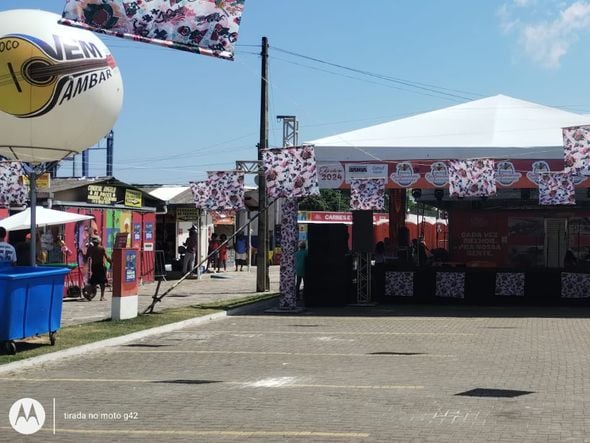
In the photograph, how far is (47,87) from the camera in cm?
1465

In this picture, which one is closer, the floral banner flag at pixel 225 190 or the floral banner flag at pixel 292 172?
the floral banner flag at pixel 292 172

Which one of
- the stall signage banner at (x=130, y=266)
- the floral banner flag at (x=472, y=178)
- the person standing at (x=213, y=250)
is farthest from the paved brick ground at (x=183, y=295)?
the floral banner flag at (x=472, y=178)

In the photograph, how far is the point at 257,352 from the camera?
13.9m

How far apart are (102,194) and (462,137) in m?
12.6

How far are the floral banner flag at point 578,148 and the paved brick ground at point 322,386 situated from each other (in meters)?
3.97

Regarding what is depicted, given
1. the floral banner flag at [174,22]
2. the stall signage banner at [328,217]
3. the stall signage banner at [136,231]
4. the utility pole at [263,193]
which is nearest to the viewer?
the floral banner flag at [174,22]

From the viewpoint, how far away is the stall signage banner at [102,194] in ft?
93.4

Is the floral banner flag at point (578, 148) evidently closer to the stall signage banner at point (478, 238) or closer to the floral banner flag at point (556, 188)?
the floral banner flag at point (556, 188)

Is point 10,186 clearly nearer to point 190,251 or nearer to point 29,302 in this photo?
point 29,302

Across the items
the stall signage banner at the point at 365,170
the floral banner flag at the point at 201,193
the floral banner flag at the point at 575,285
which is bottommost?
the floral banner flag at the point at 575,285

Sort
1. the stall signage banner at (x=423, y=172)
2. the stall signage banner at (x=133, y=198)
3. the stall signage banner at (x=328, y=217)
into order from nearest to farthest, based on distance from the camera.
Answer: the stall signage banner at (x=423, y=172), the stall signage banner at (x=133, y=198), the stall signage banner at (x=328, y=217)

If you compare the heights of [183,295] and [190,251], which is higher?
[190,251]

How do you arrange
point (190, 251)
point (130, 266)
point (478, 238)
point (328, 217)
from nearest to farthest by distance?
point (130, 266), point (190, 251), point (478, 238), point (328, 217)

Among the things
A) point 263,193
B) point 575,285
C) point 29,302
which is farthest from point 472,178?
point 29,302
